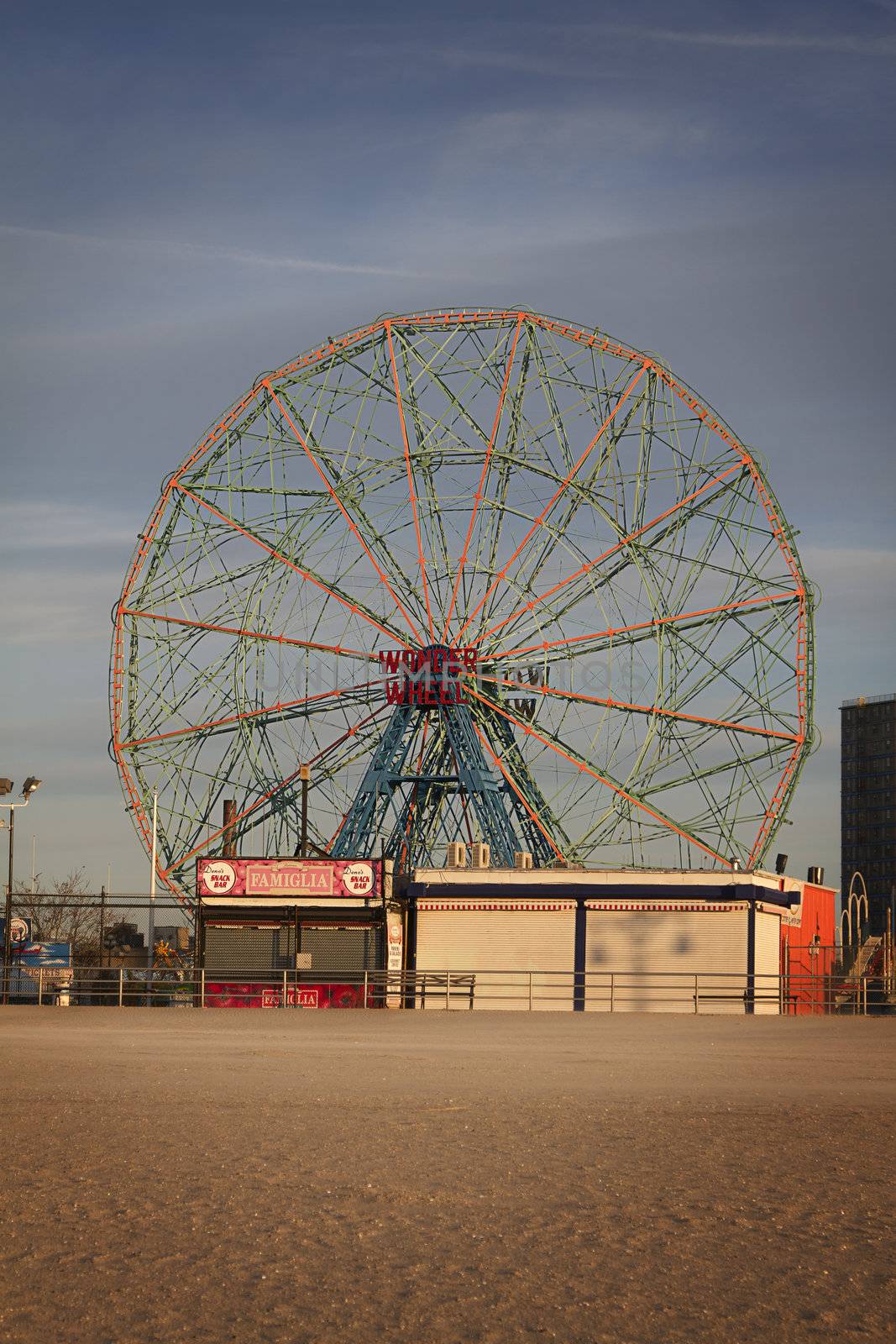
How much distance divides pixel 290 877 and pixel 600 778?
9.16 metres

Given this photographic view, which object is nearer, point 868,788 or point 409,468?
point 409,468

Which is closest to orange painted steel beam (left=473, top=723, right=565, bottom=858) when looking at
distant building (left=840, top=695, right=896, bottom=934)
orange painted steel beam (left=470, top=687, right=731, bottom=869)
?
orange painted steel beam (left=470, top=687, right=731, bottom=869)

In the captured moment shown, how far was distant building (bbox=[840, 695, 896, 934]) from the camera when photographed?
185 metres

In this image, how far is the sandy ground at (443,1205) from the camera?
6.47 m

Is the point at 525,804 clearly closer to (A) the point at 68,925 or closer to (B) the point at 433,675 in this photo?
(B) the point at 433,675

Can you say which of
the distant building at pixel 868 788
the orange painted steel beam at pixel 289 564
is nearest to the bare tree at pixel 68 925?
the orange painted steel beam at pixel 289 564

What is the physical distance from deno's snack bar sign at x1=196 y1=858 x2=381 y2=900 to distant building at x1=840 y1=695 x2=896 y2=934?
152 metres

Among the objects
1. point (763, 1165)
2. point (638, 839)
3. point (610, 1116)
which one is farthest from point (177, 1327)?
point (638, 839)

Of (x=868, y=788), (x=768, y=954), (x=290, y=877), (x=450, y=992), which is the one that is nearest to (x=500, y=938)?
(x=450, y=992)

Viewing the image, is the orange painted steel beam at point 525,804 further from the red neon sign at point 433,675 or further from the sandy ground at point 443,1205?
the sandy ground at point 443,1205

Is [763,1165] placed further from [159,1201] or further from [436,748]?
[436,748]

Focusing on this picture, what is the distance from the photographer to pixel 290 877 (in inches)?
1599

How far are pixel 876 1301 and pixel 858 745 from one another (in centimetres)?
18896

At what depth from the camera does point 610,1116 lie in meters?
13.2
